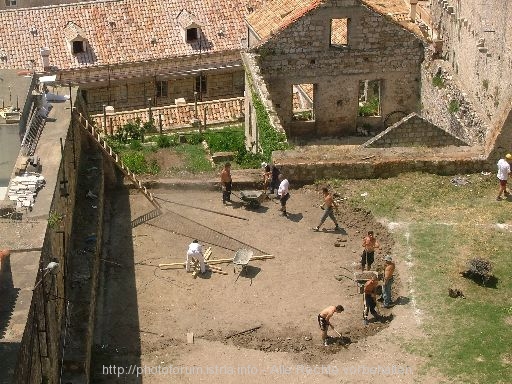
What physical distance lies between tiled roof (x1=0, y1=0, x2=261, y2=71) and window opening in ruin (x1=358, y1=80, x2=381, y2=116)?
1089 cm

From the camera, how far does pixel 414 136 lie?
3284 centimetres

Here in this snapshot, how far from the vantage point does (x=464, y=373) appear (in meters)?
21.7

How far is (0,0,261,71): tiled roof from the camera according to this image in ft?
159

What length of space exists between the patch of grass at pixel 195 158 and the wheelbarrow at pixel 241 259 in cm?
816

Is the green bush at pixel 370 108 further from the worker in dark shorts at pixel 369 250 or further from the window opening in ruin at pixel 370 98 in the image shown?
the worker in dark shorts at pixel 369 250

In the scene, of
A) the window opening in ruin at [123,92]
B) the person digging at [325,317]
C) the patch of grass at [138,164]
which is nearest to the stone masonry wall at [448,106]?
the patch of grass at [138,164]

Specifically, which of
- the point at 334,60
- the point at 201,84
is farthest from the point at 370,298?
the point at 201,84

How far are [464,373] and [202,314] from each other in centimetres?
646

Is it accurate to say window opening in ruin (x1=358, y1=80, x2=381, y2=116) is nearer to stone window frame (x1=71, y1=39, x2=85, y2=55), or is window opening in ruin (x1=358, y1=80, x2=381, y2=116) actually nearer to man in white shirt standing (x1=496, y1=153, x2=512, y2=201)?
man in white shirt standing (x1=496, y1=153, x2=512, y2=201)

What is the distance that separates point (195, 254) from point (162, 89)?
26160 mm

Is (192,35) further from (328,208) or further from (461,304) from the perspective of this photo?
(461,304)

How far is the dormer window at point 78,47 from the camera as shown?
160ft

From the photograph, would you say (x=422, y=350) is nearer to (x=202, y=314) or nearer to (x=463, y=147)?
(x=202, y=314)

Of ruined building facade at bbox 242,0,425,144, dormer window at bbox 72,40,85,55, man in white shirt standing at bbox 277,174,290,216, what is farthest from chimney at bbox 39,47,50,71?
man in white shirt standing at bbox 277,174,290,216
